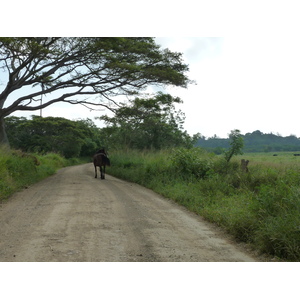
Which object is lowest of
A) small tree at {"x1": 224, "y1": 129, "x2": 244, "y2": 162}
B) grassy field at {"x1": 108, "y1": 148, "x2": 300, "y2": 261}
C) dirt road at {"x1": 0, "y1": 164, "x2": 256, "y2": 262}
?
dirt road at {"x1": 0, "y1": 164, "x2": 256, "y2": 262}

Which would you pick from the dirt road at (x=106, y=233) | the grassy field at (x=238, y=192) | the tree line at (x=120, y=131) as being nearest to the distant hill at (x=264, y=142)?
the tree line at (x=120, y=131)

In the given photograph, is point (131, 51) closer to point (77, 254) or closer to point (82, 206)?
point (82, 206)

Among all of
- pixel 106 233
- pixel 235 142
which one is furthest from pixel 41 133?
pixel 106 233

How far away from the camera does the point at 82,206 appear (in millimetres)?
8570

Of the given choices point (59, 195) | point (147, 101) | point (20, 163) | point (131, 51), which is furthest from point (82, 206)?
point (147, 101)

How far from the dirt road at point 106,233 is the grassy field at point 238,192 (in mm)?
395

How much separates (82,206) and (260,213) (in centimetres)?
440

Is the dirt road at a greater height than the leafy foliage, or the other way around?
the leafy foliage

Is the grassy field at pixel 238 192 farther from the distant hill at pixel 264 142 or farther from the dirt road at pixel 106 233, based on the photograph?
the distant hill at pixel 264 142

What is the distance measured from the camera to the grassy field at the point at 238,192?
5.13 m

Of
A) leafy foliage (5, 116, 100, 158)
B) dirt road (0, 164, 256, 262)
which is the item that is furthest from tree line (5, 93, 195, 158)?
dirt road (0, 164, 256, 262)

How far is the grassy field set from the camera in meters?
5.13

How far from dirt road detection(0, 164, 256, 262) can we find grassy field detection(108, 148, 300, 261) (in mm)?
395

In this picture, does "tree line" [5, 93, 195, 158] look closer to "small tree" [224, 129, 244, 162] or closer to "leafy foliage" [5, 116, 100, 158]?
"leafy foliage" [5, 116, 100, 158]
